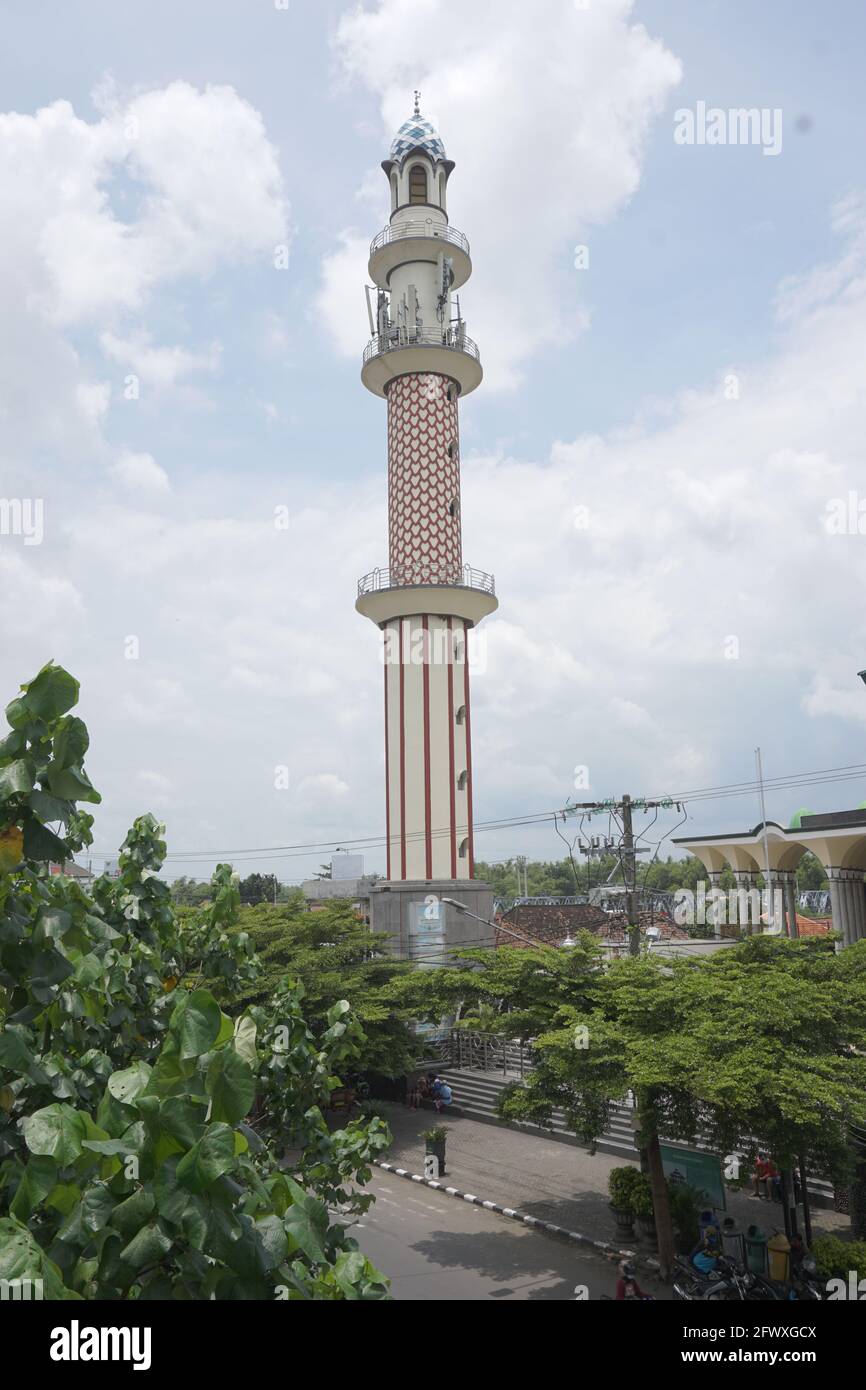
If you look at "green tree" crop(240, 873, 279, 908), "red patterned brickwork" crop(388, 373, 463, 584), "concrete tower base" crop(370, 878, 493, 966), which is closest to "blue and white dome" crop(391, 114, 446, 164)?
"red patterned brickwork" crop(388, 373, 463, 584)

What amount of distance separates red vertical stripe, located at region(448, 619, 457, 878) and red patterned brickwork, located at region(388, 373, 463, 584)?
2.23 metres

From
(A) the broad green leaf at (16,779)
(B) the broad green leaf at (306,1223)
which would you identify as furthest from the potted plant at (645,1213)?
(A) the broad green leaf at (16,779)

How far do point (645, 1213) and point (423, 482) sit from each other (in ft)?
74.2

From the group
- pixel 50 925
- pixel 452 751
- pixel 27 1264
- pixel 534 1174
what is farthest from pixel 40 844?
pixel 452 751

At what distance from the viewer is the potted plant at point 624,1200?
17.7m

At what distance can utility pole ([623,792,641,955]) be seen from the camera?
20.5 m

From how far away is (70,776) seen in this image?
11.2ft

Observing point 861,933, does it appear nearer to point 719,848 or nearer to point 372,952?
point 719,848

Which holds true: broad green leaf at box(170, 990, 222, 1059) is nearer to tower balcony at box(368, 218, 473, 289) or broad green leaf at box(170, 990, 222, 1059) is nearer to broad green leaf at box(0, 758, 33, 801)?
broad green leaf at box(0, 758, 33, 801)

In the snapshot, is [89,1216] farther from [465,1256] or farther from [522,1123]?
[522,1123]

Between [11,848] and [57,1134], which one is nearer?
[57,1134]

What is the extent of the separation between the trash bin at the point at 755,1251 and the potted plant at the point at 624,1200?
8.22 feet

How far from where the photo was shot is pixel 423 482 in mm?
32625
